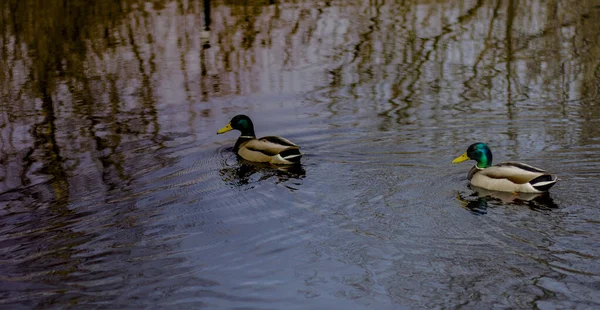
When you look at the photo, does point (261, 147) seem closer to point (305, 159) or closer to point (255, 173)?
point (255, 173)

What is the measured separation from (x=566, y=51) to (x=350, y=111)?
14.6 ft

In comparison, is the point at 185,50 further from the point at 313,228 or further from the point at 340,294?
the point at 340,294

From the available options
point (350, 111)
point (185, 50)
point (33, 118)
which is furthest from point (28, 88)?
point (350, 111)

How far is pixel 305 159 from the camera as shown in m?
9.38

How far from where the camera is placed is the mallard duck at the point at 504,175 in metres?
7.75

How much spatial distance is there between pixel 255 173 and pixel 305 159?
1.87 ft

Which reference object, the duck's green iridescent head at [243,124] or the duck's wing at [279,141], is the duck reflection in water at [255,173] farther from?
the duck's green iridescent head at [243,124]

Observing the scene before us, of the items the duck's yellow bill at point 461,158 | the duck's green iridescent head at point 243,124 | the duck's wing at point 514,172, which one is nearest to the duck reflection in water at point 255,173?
the duck's green iridescent head at point 243,124

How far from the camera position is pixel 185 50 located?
601 inches

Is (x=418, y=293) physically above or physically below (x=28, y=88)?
below

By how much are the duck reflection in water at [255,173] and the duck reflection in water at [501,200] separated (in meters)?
1.73

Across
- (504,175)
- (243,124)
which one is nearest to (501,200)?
(504,175)

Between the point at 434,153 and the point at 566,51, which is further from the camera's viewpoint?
the point at 566,51

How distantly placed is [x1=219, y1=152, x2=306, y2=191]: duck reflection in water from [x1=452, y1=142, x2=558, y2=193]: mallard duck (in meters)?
1.68
